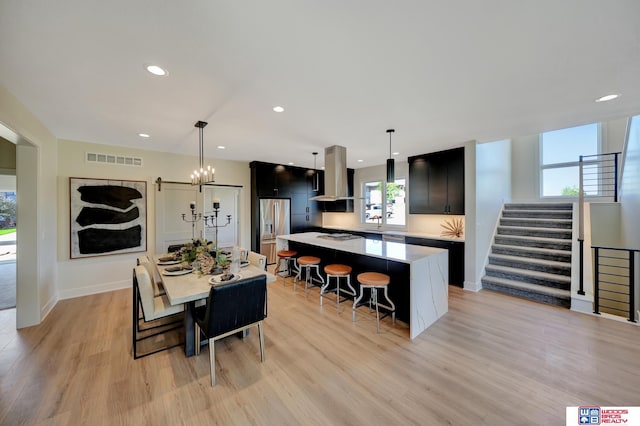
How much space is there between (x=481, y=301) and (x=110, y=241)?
257 inches

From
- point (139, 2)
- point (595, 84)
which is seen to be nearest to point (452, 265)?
point (595, 84)

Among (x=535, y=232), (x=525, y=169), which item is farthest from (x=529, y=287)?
(x=525, y=169)

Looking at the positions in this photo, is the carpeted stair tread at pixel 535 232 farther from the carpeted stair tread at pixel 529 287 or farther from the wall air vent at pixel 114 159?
the wall air vent at pixel 114 159

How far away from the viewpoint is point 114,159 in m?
4.39

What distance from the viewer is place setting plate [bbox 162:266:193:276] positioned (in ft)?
8.96

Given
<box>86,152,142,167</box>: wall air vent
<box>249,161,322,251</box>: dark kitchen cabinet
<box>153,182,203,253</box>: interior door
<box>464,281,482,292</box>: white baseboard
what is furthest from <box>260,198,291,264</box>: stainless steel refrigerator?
<box>464,281,482,292</box>: white baseboard

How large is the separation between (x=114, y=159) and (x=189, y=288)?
3.71 m

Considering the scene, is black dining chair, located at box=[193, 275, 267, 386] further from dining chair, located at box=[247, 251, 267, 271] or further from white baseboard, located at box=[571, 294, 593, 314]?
white baseboard, located at box=[571, 294, 593, 314]

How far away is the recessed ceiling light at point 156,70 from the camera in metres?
1.97

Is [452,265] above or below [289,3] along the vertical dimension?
below

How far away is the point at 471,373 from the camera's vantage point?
7.12 ft

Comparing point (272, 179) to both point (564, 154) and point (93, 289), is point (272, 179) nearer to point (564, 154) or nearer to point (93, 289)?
point (93, 289)

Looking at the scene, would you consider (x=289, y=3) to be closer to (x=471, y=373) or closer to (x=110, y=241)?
(x=471, y=373)

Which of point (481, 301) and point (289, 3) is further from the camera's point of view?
point (481, 301)
